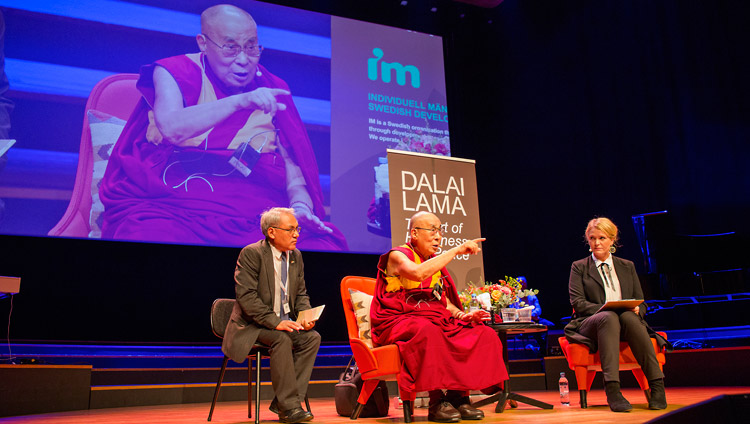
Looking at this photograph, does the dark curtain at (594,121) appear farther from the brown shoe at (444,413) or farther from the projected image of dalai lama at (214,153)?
the brown shoe at (444,413)

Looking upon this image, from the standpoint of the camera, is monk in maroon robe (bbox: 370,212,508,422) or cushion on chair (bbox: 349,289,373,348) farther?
cushion on chair (bbox: 349,289,373,348)

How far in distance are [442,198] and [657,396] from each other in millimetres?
1984

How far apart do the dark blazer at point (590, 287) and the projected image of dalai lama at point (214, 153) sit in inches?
121

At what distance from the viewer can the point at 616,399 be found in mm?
3225

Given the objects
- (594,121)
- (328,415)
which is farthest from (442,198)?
(594,121)

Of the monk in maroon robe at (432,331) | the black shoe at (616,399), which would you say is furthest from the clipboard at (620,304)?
the monk in maroon robe at (432,331)

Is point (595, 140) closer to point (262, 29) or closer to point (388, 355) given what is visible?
point (262, 29)

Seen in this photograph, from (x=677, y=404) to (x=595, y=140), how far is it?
4.76m

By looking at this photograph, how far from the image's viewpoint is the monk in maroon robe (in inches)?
112

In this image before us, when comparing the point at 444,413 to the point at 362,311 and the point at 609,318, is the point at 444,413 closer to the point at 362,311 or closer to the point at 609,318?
the point at 362,311

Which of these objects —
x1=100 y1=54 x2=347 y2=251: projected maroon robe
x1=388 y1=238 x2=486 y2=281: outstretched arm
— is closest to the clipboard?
x1=388 y1=238 x2=486 y2=281: outstretched arm

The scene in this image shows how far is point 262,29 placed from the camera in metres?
6.51

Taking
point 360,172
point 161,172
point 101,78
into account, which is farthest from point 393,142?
point 101,78

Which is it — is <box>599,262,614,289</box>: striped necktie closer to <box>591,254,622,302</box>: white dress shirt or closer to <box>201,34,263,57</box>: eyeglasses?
<box>591,254,622,302</box>: white dress shirt
